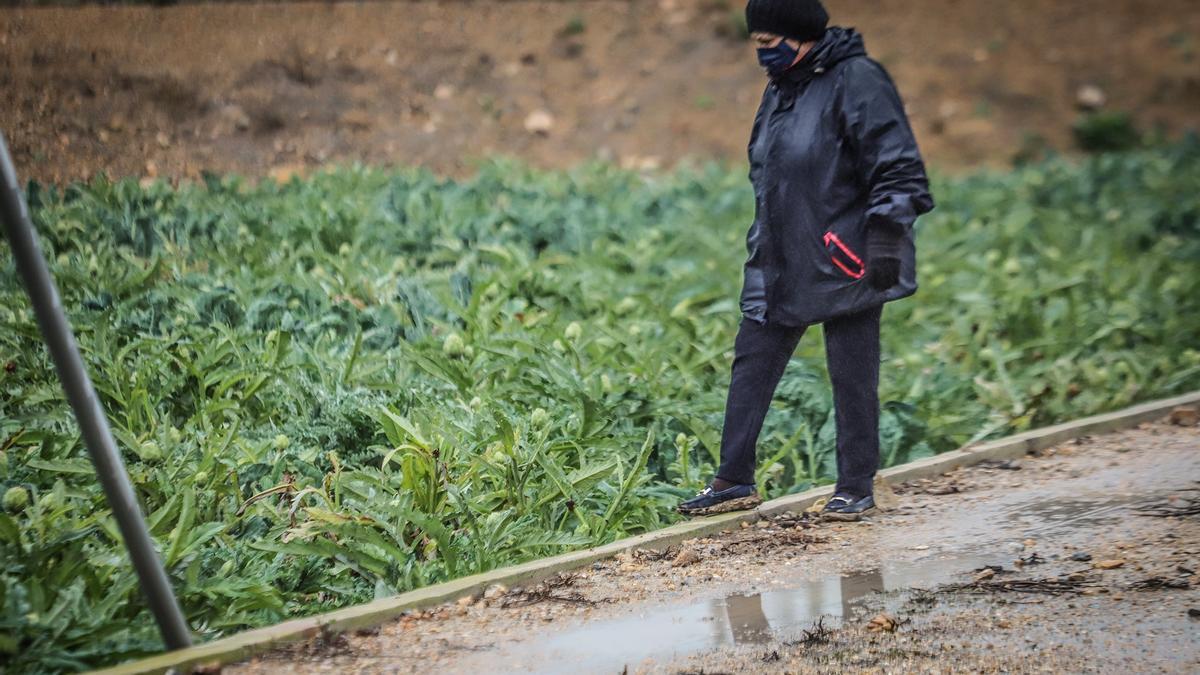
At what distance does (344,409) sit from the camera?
5.05 meters

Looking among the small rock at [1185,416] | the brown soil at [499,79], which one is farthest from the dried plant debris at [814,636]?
the brown soil at [499,79]

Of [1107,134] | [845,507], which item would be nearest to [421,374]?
[845,507]

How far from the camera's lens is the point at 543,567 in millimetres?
4141

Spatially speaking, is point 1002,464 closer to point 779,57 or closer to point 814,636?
point 779,57

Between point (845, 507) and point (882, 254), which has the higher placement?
point (882, 254)

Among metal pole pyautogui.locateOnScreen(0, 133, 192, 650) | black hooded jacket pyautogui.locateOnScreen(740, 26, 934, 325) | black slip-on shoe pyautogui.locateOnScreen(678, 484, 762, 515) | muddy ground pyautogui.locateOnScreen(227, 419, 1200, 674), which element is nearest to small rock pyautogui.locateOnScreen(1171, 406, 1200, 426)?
muddy ground pyautogui.locateOnScreen(227, 419, 1200, 674)

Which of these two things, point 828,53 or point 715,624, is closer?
point 715,624

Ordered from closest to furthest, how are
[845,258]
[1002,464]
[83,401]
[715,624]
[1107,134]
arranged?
[83,401], [715,624], [845,258], [1002,464], [1107,134]

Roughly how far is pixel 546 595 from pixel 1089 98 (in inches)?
715

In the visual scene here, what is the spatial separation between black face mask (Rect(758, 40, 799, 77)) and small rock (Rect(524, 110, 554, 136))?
34.5ft

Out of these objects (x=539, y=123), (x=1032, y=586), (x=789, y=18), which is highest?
(x=539, y=123)

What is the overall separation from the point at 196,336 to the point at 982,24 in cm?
1789

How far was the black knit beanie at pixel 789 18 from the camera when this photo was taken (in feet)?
14.8

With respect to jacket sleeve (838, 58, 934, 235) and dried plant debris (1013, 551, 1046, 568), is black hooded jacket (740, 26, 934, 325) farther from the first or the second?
dried plant debris (1013, 551, 1046, 568)
